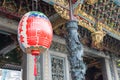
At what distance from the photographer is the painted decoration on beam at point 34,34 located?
3023 mm

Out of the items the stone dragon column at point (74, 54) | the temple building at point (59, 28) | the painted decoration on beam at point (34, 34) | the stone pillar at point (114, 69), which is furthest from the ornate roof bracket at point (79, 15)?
the stone pillar at point (114, 69)

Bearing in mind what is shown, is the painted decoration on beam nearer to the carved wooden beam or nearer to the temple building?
the temple building

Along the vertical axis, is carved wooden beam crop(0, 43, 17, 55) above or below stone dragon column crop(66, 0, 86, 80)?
above

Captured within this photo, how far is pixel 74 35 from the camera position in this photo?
3.59 meters

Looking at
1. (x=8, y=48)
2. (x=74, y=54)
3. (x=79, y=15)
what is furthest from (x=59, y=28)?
(x=8, y=48)

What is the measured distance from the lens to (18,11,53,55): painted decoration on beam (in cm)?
302

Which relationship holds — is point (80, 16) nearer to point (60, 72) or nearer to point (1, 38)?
point (60, 72)

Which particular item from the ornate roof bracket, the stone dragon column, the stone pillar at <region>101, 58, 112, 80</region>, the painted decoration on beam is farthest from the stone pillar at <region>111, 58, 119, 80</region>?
the painted decoration on beam

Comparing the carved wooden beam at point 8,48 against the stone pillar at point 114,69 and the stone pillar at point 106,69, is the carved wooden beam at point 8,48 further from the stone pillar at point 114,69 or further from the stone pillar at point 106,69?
the stone pillar at point 114,69

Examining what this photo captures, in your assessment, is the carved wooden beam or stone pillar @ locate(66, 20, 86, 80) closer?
stone pillar @ locate(66, 20, 86, 80)

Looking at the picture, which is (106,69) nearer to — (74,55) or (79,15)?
(79,15)

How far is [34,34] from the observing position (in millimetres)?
3035

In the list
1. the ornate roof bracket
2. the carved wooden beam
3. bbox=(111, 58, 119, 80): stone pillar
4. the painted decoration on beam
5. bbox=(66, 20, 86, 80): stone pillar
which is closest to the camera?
the painted decoration on beam

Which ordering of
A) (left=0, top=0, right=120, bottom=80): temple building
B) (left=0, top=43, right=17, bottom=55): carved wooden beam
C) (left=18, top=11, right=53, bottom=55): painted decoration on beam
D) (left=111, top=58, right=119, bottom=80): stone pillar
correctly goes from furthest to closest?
(left=111, top=58, right=119, bottom=80): stone pillar, (left=0, top=43, right=17, bottom=55): carved wooden beam, (left=0, top=0, right=120, bottom=80): temple building, (left=18, top=11, right=53, bottom=55): painted decoration on beam
